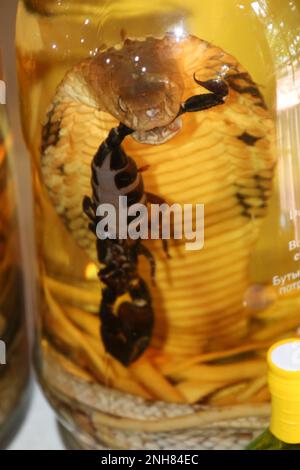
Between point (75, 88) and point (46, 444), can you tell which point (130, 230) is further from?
point (46, 444)

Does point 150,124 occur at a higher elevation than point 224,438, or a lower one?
higher

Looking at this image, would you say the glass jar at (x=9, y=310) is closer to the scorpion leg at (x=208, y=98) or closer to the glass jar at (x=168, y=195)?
the glass jar at (x=168, y=195)

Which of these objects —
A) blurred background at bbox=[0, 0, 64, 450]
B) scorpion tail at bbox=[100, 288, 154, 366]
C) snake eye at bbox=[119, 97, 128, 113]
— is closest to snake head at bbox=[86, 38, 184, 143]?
snake eye at bbox=[119, 97, 128, 113]

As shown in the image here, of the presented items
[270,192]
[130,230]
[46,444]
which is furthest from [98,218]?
[46,444]

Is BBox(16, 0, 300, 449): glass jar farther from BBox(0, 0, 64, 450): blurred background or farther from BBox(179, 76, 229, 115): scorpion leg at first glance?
BBox(0, 0, 64, 450): blurred background

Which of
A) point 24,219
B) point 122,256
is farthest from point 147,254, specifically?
point 24,219

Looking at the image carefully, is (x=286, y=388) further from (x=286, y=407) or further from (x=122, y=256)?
(x=122, y=256)
